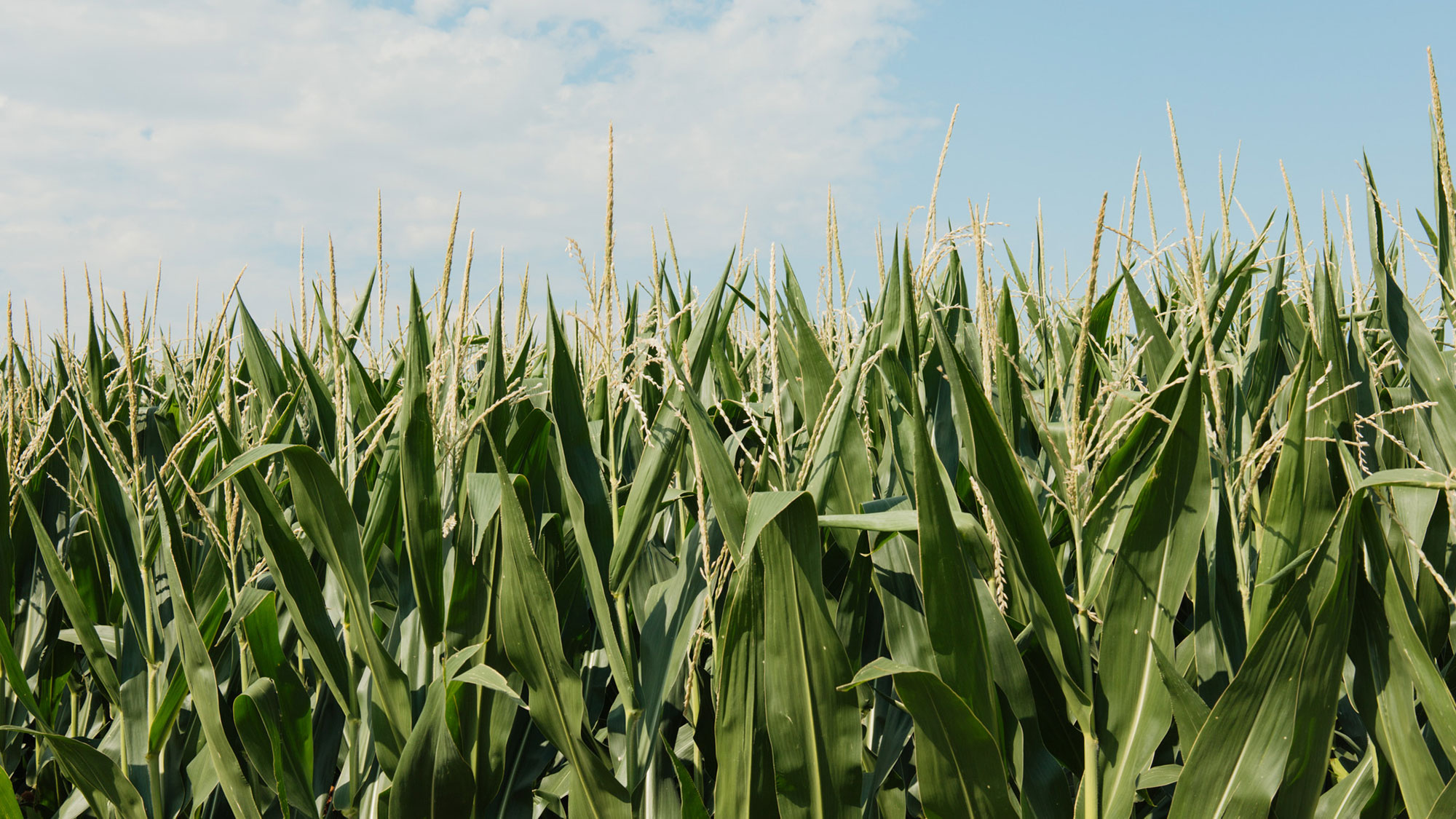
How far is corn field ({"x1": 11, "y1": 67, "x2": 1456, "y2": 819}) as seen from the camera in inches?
37.1

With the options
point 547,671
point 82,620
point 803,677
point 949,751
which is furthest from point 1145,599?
point 82,620

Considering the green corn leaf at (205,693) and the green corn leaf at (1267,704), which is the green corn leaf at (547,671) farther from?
the green corn leaf at (1267,704)

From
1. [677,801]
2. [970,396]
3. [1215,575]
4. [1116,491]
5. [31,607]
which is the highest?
[970,396]

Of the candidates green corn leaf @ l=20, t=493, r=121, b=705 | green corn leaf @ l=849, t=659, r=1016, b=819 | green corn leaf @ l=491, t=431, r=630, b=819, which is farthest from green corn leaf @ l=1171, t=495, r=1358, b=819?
green corn leaf @ l=20, t=493, r=121, b=705

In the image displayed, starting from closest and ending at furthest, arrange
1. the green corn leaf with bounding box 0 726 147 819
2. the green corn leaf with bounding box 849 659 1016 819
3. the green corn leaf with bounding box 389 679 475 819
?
the green corn leaf with bounding box 849 659 1016 819, the green corn leaf with bounding box 389 679 475 819, the green corn leaf with bounding box 0 726 147 819

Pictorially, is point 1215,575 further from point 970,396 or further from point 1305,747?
point 970,396

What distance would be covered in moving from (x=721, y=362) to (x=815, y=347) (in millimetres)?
628

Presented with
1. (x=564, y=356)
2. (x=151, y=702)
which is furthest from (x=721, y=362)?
(x=151, y=702)

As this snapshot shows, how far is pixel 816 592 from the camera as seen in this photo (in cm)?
95

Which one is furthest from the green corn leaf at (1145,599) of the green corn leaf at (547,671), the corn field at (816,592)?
the green corn leaf at (547,671)

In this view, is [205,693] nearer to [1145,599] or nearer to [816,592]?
[816,592]

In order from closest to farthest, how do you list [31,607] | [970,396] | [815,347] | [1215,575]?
[970,396]
[1215,575]
[815,347]
[31,607]

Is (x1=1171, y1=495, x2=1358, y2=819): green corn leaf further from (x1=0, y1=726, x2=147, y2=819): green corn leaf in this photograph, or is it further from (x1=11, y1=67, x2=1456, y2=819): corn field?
(x1=0, y1=726, x2=147, y2=819): green corn leaf

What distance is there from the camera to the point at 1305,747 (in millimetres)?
969
